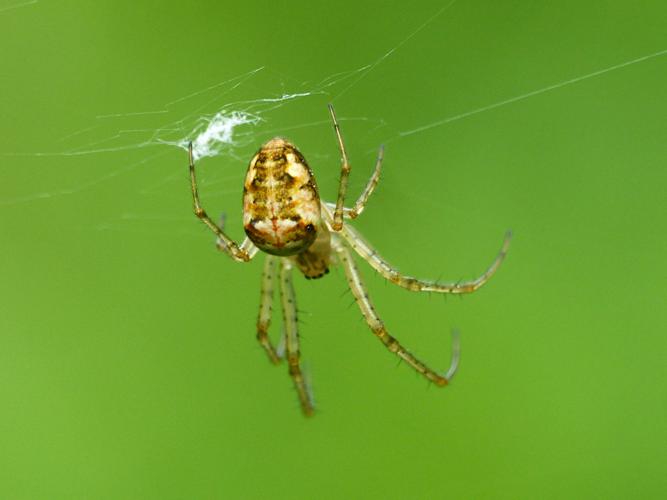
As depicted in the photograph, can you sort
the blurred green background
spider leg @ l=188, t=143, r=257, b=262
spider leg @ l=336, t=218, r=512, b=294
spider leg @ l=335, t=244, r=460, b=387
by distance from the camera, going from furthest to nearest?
1. the blurred green background
2. spider leg @ l=335, t=244, r=460, b=387
3. spider leg @ l=336, t=218, r=512, b=294
4. spider leg @ l=188, t=143, r=257, b=262

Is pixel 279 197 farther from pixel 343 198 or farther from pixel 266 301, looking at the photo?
pixel 266 301

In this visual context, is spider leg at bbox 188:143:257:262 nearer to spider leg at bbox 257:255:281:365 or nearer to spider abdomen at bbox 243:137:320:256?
spider abdomen at bbox 243:137:320:256

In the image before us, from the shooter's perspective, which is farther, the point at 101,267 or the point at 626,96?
the point at 101,267

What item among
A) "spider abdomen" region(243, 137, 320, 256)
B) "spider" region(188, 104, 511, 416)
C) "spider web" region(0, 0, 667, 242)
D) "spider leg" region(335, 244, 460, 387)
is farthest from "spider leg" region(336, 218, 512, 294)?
"spider abdomen" region(243, 137, 320, 256)

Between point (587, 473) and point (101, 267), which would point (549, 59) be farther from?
point (101, 267)

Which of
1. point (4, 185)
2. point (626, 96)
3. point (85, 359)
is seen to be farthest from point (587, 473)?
point (4, 185)

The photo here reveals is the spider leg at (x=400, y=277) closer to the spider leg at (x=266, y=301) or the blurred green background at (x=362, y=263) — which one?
the spider leg at (x=266, y=301)
